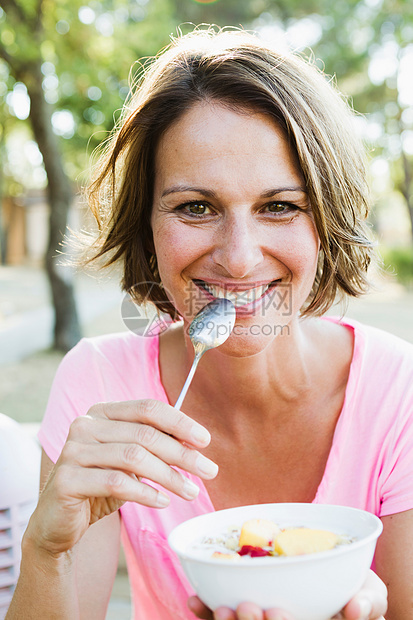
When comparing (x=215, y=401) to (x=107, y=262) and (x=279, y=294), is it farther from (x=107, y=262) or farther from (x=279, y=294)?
(x=107, y=262)

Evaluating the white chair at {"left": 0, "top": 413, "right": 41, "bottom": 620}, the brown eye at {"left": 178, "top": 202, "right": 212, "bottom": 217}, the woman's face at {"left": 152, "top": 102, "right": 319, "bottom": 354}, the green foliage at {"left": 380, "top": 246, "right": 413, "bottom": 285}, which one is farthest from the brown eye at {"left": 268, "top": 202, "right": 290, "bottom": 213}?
the green foliage at {"left": 380, "top": 246, "right": 413, "bottom": 285}

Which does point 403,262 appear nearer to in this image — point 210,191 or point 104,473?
point 210,191

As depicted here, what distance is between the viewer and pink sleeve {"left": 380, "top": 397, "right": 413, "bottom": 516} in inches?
57.8

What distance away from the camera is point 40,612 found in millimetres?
1292

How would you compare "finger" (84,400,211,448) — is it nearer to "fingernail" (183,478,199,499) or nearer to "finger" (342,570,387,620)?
"fingernail" (183,478,199,499)

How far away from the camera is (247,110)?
1.50 m

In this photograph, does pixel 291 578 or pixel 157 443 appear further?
pixel 157 443

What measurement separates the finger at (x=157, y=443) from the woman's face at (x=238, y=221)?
0.50m

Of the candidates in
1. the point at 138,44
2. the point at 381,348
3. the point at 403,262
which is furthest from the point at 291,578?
the point at 403,262

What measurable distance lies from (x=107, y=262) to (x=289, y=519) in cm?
117

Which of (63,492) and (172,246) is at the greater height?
(172,246)

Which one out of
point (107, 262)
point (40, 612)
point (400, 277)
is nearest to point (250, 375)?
point (107, 262)

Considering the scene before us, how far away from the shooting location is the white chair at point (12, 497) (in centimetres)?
171

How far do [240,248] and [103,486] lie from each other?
62cm
